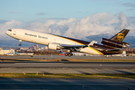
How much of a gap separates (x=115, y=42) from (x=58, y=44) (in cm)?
1855

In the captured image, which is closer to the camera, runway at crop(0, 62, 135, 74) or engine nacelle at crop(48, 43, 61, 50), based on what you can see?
runway at crop(0, 62, 135, 74)

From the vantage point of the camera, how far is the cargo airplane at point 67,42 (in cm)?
5356

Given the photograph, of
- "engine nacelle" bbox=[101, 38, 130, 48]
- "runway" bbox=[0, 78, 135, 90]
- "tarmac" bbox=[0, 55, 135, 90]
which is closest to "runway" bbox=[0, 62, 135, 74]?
"tarmac" bbox=[0, 55, 135, 90]

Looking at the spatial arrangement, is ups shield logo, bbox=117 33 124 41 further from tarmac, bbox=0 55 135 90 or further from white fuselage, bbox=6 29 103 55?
tarmac, bbox=0 55 135 90

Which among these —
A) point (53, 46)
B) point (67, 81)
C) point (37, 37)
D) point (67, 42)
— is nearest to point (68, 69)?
point (67, 81)

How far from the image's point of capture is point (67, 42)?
55.2 meters

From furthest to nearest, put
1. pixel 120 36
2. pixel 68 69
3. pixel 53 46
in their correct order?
1. pixel 120 36
2. pixel 53 46
3. pixel 68 69

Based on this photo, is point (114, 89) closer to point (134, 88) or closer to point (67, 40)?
point (134, 88)

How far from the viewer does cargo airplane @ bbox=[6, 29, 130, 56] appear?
53.6 meters

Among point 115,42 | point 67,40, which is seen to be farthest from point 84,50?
point 115,42

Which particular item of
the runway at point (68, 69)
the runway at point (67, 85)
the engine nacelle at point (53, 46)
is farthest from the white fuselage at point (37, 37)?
the runway at point (67, 85)

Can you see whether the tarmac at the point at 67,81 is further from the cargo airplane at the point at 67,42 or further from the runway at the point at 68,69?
the cargo airplane at the point at 67,42

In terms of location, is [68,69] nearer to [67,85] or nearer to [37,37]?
[67,85]

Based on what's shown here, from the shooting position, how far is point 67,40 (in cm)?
5547
